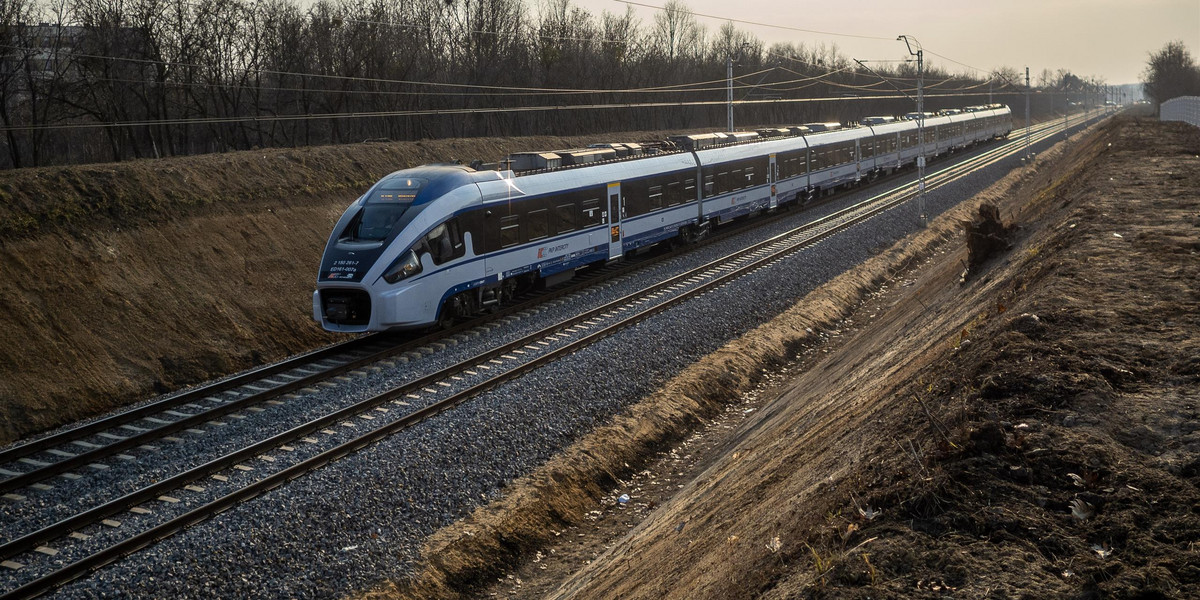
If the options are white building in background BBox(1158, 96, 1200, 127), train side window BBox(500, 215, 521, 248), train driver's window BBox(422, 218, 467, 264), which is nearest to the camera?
train driver's window BBox(422, 218, 467, 264)

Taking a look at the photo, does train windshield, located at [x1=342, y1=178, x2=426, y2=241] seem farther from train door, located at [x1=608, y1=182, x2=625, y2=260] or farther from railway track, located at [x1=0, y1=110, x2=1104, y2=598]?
train door, located at [x1=608, y1=182, x2=625, y2=260]

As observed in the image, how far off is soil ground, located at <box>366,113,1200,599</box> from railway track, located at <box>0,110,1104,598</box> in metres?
2.20

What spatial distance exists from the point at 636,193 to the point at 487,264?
697 centimetres

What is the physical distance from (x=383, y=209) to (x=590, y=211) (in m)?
6.30

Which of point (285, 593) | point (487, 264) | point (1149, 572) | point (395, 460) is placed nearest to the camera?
point (1149, 572)

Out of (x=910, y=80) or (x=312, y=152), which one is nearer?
(x=312, y=152)

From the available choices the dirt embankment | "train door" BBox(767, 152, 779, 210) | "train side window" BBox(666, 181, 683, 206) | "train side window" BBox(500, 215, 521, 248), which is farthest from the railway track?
"train door" BBox(767, 152, 779, 210)

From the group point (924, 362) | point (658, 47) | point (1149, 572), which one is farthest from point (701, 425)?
point (658, 47)

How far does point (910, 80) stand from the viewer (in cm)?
9488

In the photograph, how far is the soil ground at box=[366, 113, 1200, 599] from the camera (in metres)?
5.99

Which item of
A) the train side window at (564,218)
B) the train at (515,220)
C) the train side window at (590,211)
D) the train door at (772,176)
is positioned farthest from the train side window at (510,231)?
the train door at (772,176)

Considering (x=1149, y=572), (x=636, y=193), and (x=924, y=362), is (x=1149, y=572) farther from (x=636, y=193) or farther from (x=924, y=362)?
(x=636, y=193)

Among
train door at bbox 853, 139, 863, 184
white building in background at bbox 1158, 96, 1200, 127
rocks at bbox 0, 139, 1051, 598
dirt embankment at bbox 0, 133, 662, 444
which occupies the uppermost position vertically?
white building in background at bbox 1158, 96, 1200, 127

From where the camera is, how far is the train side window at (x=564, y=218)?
2092 cm
